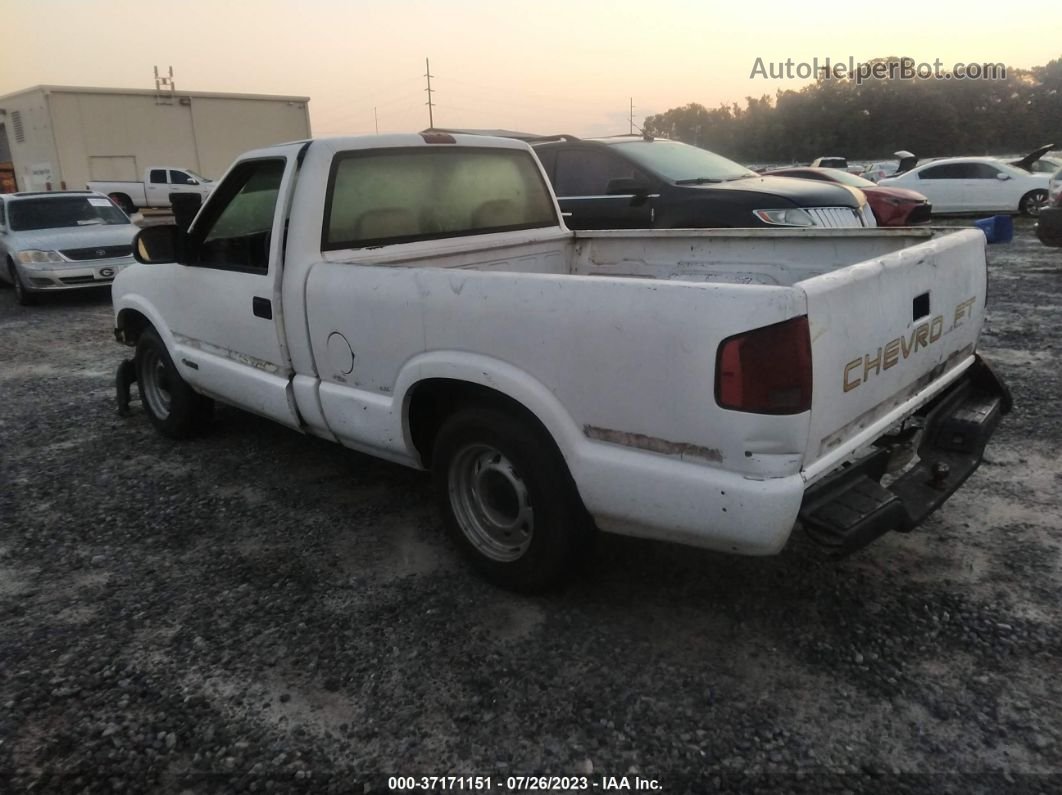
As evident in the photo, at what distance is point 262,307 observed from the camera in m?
3.76

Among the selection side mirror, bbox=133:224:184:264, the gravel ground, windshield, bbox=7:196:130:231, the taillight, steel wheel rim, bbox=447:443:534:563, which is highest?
windshield, bbox=7:196:130:231

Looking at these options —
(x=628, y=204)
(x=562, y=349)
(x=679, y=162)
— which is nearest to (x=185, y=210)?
(x=562, y=349)

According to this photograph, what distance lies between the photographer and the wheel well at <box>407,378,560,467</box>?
287 cm

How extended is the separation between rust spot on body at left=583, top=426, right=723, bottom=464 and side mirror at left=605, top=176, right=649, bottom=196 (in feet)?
18.4

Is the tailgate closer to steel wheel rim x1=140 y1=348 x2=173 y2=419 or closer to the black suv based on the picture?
steel wheel rim x1=140 y1=348 x2=173 y2=419

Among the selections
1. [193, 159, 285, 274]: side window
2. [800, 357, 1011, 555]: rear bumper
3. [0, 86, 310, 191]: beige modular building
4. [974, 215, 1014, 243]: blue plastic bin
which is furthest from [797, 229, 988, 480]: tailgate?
[0, 86, 310, 191]: beige modular building

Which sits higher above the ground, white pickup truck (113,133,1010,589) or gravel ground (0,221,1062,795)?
white pickup truck (113,133,1010,589)

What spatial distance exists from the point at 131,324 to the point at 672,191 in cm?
511

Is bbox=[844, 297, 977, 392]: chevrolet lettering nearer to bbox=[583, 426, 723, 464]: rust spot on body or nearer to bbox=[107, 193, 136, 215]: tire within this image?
bbox=[583, 426, 723, 464]: rust spot on body

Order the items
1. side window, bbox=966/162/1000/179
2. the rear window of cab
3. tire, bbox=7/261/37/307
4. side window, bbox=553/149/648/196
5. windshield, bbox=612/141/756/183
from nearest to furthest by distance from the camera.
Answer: the rear window of cab, windshield, bbox=612/141/756/183, side window, bbox=553/149/648/196, tire, bbox=7/261/37/307, side window, bbox=966/162/1000/179

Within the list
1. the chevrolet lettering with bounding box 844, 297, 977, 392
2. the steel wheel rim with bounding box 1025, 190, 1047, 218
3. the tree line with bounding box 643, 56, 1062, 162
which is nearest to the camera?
the chevrolet lettering with bounding box 844, 297, 977, 392

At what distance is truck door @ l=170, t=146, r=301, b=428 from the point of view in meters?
3.74

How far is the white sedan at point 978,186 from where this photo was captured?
17.3 metres

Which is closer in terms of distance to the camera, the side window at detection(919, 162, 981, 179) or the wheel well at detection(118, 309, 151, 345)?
the wheel well at detection(118, 309, 151, 345)
